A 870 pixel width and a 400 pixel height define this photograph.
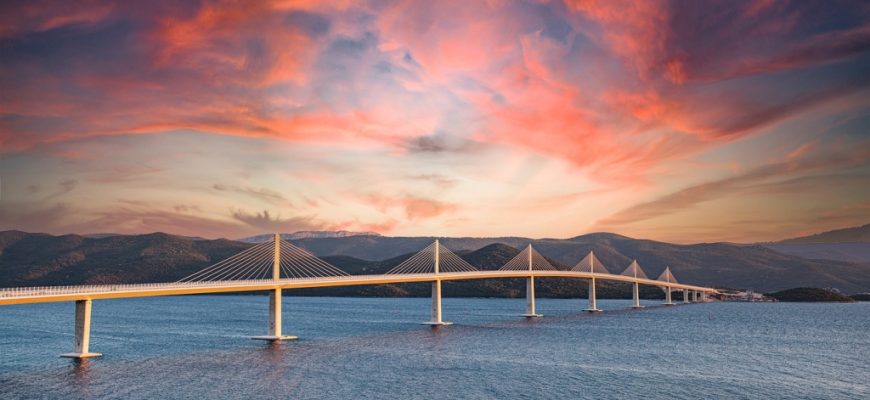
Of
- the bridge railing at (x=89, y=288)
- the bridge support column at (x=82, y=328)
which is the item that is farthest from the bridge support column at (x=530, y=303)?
the bridge support column at (x=82, y=328)

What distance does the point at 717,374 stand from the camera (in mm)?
60062

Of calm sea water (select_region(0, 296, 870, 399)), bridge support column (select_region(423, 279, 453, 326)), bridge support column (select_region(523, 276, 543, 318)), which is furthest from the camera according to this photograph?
bridge support column (select_region(523, 276, 543, 318))

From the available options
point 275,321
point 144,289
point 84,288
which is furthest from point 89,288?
point 275,321

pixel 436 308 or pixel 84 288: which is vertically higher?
pixel 84 288

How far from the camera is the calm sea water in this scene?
50062 millimetres

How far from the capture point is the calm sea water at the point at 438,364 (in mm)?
Result: 50062

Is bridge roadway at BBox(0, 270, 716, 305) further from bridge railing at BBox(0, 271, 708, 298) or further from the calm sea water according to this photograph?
the calm sea water

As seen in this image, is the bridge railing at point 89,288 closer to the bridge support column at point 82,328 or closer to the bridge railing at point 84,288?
the bridge railing at point 84,288

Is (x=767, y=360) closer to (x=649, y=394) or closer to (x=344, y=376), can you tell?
(x=649, y=394)

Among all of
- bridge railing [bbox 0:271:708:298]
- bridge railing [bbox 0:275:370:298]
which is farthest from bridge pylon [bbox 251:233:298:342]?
bridge railing [bbox 0:275:370:298]

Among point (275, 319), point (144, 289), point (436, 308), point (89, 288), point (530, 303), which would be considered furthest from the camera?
point (530, 303)

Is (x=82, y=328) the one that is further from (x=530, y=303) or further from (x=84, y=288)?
(x=530, y=303)

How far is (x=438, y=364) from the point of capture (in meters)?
63.5

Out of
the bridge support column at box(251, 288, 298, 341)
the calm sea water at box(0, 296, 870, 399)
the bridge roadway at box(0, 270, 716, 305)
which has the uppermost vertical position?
the bridge roadway at box(0, 270, 716, 305)
